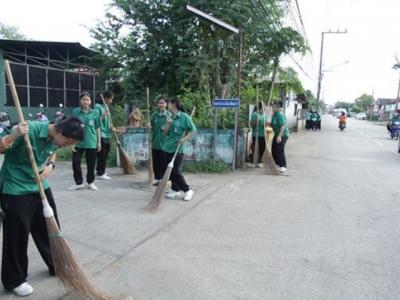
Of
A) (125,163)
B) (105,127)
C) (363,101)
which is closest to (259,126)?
(125,163)

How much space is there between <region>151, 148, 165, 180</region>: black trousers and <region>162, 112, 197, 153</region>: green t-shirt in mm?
626

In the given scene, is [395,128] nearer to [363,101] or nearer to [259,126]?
[259,126]

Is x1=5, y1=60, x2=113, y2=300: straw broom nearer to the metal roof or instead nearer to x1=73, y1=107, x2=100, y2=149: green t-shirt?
x1=73, y1=107, x2=100, y2=149: green t-shirt

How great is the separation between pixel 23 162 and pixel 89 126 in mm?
3800

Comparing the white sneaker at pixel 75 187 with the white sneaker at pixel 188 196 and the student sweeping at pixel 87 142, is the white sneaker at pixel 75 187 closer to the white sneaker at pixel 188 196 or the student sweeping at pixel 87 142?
the student sweeping at pixel 87 142

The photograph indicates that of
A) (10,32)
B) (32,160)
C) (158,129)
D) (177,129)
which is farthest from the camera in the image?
(10,32)

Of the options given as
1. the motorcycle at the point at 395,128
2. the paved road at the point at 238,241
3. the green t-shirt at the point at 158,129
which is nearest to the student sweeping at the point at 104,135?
the paved road at the point at 238,241

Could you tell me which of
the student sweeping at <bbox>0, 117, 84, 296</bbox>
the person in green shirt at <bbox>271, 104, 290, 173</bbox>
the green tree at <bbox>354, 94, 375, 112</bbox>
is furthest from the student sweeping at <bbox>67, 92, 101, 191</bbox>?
the green tree at <bbox>354, 94, 375, 112</bbox>

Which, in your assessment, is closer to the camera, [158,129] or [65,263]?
[65,263]

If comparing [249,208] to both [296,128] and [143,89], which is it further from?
[296,128]

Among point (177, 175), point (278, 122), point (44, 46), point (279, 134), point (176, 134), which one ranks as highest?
point (44, 46)

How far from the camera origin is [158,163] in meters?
7.36

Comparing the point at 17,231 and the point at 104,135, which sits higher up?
the point at 104,135

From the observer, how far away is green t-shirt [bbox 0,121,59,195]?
10.2ft
